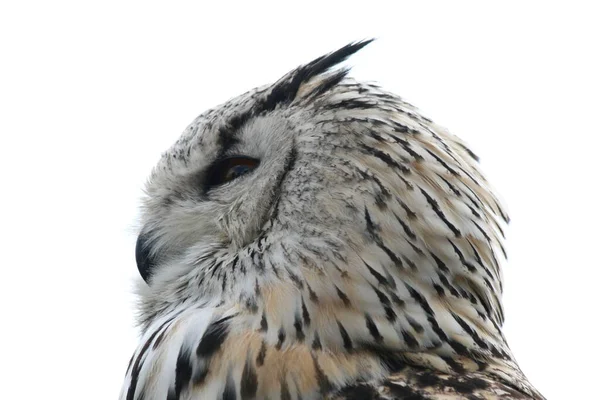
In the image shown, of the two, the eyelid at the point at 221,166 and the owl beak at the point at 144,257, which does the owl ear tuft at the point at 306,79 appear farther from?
the owl beak at the point at 144,257

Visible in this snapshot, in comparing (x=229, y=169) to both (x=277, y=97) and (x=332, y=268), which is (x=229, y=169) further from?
(x=332, y=268)

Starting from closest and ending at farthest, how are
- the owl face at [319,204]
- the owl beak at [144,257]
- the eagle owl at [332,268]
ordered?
the eagle owl at [332,268], the owl face at [319,204], the owl beak at [144,257]

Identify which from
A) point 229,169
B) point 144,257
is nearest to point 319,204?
point 229,169

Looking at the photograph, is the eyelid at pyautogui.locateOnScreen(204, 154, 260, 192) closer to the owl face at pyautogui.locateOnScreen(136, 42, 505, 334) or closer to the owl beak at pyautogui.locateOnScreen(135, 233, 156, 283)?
the owl face at pyautogui.locateOnScreen(136, 42, 505, 334)

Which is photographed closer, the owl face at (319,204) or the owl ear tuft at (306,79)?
the owl face at (319,204)

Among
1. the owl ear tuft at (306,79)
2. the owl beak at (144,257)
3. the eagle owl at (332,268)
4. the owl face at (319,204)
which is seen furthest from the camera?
the owl beak at (144,257)

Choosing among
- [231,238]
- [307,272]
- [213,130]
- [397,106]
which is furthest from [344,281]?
[213,130]

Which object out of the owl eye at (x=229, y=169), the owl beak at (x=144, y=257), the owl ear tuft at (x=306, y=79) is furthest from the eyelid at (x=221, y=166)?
the owl beak at (x=144, y=257)

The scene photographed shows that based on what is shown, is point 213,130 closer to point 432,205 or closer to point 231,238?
point 231,238
